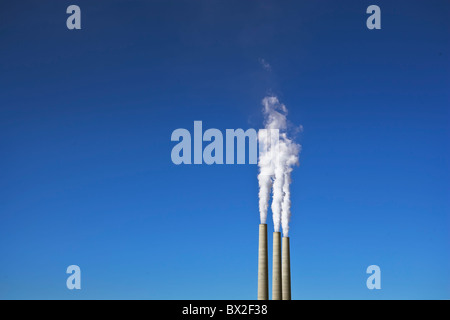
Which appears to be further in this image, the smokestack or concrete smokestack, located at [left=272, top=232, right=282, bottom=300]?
the smokestack

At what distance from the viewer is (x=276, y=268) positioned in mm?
46062

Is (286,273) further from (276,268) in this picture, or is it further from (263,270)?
(263,270)

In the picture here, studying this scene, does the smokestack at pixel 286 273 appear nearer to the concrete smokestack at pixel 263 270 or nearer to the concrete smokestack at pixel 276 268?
the concrete smokestack at pixel 276 268

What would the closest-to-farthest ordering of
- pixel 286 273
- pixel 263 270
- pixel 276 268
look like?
pixel 263 270 → pixel 276 268 → pixel 286 273

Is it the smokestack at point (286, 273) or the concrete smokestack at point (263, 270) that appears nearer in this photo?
the concrete smokestack at point (263, 270)

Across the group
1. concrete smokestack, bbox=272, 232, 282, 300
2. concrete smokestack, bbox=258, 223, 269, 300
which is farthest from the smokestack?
concrete smokestack, bbox=258, 223, 269, 300

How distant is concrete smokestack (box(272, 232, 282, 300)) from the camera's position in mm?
45156

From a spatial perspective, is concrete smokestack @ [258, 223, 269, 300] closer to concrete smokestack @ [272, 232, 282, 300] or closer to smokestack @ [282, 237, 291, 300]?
concrete smokestack @ [272, 232, 282, 300]

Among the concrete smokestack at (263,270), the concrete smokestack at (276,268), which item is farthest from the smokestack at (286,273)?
the concrete smokestack at (263,270)

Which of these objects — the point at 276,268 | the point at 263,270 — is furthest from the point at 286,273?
the point at 263,270

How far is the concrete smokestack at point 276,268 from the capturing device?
45.2m
